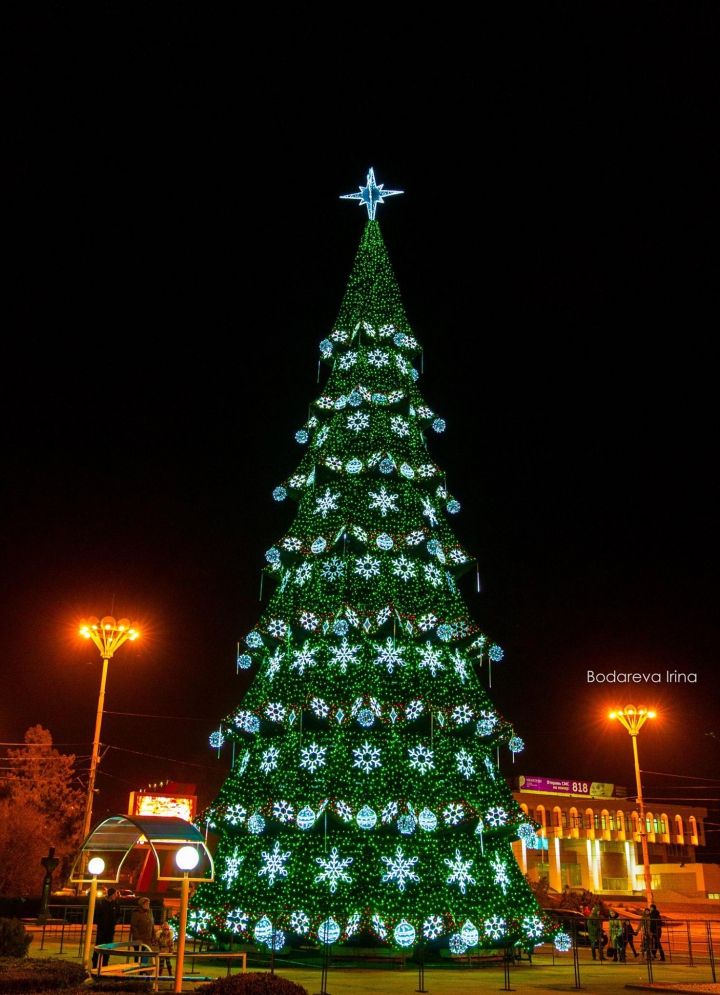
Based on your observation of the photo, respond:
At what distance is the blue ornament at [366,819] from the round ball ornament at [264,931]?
7.44 ft

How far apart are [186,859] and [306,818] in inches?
243

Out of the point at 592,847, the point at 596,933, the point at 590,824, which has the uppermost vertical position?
the point at 590,824

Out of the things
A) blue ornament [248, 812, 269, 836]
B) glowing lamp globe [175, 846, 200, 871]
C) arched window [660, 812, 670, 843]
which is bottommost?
glowing lamp globe [175, 846, 200, 871]

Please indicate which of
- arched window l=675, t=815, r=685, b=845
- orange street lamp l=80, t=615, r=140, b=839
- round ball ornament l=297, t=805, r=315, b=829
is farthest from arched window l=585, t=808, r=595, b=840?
round ball ornament l=297, t=805, r=315, b=829

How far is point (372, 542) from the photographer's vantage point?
18594mm

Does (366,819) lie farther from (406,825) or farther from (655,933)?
(655,933)

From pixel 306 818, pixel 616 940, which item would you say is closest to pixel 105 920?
pixel 306 818

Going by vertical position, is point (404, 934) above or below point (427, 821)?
below

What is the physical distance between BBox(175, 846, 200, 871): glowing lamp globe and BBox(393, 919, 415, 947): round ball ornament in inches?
248

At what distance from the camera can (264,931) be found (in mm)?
15414

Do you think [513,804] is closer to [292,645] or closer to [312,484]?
[292,645]

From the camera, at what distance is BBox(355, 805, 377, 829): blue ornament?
15.8m

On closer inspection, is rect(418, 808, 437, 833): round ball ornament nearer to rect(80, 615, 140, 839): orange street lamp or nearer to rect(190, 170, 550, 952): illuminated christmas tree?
rect(190, 170, 550, 952): illuminated christmas tree

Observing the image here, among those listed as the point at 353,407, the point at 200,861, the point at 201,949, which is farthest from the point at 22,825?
the point at 200,861
